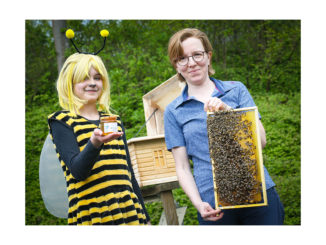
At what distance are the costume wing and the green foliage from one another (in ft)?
4.60

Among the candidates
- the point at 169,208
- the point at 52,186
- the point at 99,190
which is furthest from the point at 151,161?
the point at 99,190

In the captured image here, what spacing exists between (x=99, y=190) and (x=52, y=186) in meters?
0.95

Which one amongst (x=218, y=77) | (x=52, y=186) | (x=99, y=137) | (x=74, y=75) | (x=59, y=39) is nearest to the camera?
(x=99, y=137)

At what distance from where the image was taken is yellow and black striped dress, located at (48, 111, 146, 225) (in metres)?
1.81

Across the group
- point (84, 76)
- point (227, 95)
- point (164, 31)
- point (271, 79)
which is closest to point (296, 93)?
A: point (271, 79)

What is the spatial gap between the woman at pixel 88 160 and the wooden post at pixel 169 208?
112 centimetres

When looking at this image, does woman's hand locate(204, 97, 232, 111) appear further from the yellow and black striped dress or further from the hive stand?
the hive stand

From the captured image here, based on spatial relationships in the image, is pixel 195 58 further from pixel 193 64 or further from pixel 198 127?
pixel 198 127

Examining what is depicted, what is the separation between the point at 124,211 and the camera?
6.13 ft

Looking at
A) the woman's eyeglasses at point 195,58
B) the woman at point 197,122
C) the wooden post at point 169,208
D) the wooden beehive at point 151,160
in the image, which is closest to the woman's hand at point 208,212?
the woman at point 197,122

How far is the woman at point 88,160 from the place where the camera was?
1786 mm

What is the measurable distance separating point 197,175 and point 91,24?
194 centimetres

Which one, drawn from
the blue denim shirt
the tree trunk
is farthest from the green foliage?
the blue denim shirt

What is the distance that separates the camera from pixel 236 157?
1791mm
